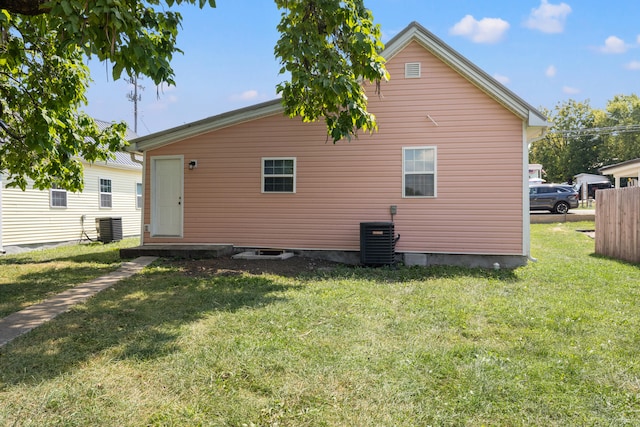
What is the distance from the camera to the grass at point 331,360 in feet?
8.25

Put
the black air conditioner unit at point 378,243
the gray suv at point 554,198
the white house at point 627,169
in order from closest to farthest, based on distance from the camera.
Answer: the black air conditioner unit at point 378,243
the white house at point 627,169
the gray suv at point 554,198

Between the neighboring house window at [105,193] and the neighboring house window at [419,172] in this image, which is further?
the neighboring house window at [105,193]

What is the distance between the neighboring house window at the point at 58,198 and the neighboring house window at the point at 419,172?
11.4 meters

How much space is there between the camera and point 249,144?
9461 mm

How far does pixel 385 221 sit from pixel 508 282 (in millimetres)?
2901

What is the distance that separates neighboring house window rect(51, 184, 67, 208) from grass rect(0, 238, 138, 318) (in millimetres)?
2397

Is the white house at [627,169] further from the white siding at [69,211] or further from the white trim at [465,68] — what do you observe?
the white siding at [69,211]

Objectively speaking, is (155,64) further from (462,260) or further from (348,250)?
(462,260)

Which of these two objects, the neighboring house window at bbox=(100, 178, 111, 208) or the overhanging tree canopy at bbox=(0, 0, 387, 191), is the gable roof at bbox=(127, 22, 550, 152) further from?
the neighboring house window at bbox=(100, 178, 111, 208)

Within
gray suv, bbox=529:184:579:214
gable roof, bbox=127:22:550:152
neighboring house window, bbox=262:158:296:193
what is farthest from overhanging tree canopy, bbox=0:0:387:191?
gray suv, bbox=529:184:579:214

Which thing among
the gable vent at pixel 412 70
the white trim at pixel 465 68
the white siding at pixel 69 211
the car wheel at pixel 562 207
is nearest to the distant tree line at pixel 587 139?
the car wheel at pixel 562 207

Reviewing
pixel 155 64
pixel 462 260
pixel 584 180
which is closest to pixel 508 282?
pixel 462 260

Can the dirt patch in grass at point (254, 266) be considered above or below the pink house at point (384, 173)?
below

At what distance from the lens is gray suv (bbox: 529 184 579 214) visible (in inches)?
778
